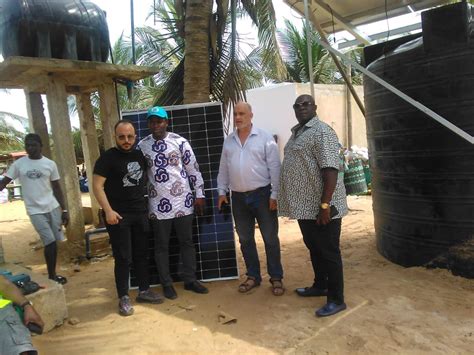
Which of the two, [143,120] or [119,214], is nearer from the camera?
[119,214]

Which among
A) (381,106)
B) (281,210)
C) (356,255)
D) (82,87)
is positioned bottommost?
(356,255)

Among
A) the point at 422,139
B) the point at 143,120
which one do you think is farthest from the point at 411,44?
the point at 143,120

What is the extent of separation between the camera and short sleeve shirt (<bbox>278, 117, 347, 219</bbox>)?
131 inches

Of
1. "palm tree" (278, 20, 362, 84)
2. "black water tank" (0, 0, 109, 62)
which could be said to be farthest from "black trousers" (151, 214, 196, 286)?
"palm tree" (278, 20, 362, 84)

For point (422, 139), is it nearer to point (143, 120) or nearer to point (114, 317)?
point (143, 120)

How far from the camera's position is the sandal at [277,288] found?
401 cm

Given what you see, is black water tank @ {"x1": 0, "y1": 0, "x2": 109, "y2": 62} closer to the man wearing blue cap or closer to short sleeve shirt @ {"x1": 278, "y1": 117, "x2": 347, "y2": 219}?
the man wearing blue cap

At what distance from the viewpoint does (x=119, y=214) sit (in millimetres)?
3709

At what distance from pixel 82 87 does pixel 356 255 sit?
490 centimetres

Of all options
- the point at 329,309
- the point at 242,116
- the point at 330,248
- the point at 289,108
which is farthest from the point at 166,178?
the point at 289,108

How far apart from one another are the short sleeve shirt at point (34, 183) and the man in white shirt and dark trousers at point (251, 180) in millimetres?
1927

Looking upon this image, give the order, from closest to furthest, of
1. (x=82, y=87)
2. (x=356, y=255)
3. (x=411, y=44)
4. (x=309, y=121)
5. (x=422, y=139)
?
(x=309, y=121) < (x=422, y=139) < (x=411, y=44) < (x=356, y=255) < (x=82, y=87)

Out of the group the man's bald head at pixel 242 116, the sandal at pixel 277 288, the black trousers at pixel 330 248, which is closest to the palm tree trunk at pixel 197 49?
the man's bald head at pixel 242 116

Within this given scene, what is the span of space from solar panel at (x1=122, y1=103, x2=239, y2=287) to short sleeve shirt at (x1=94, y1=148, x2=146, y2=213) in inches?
33.9
